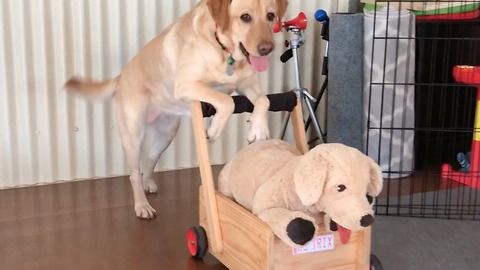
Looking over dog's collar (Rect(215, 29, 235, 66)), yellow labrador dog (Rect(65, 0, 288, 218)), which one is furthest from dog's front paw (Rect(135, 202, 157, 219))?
dog's collar (Rect(215, 29, 235, 66))

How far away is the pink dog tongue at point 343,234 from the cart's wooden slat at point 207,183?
43 centimetres

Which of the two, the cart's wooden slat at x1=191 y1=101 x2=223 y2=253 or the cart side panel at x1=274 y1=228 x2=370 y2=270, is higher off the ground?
the cart's wooden slat at x1=191 y1=101 x2=223 y2=253

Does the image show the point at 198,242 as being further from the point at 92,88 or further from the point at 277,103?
the point at 92,88

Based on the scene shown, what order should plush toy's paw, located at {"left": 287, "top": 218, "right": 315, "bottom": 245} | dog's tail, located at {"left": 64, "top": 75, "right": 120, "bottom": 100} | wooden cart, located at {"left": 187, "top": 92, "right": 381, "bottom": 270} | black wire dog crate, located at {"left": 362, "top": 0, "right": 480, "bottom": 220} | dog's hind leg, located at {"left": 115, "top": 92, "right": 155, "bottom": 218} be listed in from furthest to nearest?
1. black wire dog crate, located at {"left": 362, "top": 0, "right": 480, "bottom": 220}
2. dog's tail, located at {"left": 64, "top": 75, "right": 120, "bottom": 100}
3. dog's hind leg, located at {"left": 115, "top": 92, "right": 155, "bottom": 218}
4. wooden cart, located at {"left": 187, "top": 92, "right": 381, "bottom": 270}
5. plush toy's paw, located at {"left": 287, "top": 218, "right": 315, "bottom": 245}

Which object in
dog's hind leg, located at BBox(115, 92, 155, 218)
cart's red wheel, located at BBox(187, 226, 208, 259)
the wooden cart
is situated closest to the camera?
the wooden cart

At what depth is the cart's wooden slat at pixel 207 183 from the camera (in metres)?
2.03

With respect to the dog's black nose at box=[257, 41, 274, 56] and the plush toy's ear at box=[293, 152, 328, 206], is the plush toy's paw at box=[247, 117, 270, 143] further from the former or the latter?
the plush toy's ear at box=[293, 152, 328, 206]

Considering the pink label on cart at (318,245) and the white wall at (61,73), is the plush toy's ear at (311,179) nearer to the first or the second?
the pink label on cart at (318,245)

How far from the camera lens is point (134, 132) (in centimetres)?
264

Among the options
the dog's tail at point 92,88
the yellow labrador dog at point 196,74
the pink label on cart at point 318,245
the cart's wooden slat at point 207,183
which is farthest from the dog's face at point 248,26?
the dog's tail at point 92,88

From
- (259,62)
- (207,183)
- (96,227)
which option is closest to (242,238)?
(207,183)

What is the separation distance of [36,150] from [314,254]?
1.73 meters

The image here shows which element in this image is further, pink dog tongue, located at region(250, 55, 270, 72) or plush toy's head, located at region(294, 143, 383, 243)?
pink dog tongue, located at region(250, 55, 270, 72)

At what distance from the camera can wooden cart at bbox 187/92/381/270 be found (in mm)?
1791
